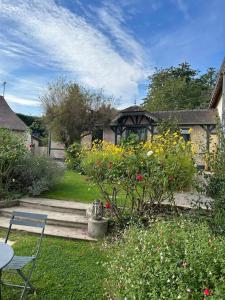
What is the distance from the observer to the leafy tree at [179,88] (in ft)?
97.1

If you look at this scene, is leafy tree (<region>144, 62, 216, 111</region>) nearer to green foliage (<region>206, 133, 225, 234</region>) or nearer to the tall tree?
the tall tree

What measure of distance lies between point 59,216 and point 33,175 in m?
2.33

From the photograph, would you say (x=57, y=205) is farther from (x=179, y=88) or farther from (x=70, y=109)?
(x=179, y=88)

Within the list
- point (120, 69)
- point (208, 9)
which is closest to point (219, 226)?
point (208, 9)

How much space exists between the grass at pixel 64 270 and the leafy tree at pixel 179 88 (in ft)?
81.0

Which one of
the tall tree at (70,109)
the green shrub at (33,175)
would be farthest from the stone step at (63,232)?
the tall tree at (70,109)

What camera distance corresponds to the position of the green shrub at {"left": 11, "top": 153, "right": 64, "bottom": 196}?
7.47m

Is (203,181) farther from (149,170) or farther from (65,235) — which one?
(65,235)

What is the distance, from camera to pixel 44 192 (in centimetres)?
785

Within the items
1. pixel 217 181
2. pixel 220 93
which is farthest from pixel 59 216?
pixel 220 93

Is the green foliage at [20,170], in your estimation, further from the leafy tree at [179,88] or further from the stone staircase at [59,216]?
the leafy tree at [179,88]

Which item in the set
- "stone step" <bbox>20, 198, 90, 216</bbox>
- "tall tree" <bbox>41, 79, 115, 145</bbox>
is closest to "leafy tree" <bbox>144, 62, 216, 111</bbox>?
"tall tree" <bbox>41, 79, 115, 145</bbox>

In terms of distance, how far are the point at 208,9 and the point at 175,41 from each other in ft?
6.04

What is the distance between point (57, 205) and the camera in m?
6.32
